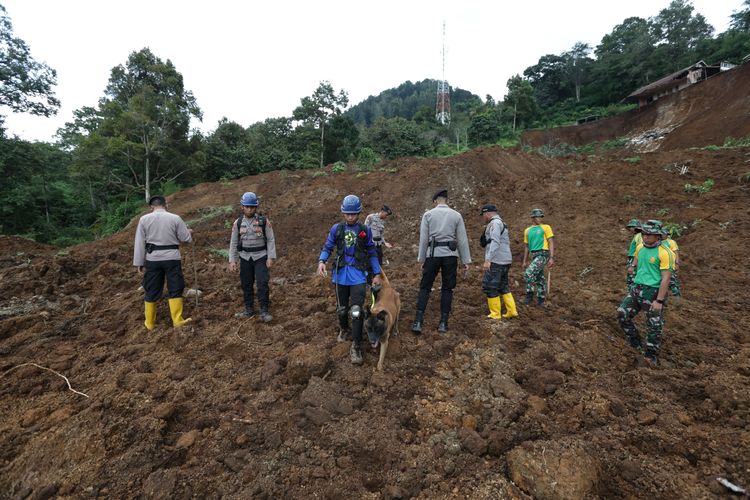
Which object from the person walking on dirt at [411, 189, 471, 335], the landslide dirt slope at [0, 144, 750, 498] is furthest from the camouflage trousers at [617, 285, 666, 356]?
the person walking on dirt at [411, 189, 471, 335]

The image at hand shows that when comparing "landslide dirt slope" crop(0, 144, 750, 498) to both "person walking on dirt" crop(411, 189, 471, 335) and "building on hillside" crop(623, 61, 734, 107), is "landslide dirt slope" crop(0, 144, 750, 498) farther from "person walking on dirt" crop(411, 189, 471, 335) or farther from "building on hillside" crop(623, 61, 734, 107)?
"building on hillside" crop(623, 61, 734, 107)

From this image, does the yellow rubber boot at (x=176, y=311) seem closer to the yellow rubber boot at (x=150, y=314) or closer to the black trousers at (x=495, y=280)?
the yellow rubber boot at (x=150, y=314)

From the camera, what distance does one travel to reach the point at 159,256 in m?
4.29

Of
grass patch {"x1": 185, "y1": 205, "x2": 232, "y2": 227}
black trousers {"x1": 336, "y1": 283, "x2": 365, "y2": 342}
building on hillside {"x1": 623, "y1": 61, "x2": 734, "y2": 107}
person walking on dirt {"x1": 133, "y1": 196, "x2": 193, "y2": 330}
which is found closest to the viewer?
black trousers {"x1": 336, "y1": 283, "x2": 365, "y2": 342}

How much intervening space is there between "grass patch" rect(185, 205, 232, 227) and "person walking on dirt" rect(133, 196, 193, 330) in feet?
26.5

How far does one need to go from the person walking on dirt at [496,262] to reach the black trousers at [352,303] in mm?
1847

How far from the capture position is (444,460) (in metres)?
2.28

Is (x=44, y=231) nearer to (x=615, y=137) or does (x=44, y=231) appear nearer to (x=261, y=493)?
(x=261, y=493)

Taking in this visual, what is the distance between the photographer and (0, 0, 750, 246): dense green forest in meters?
15.6

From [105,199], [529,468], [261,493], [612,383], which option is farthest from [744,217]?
[105,199]

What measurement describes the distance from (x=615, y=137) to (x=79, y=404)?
37396mm

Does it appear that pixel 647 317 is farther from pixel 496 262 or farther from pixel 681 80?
pixel 681 80

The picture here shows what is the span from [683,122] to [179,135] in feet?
109

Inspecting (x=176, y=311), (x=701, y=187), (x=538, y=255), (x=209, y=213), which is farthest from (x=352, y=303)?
(x=701, y=187)
